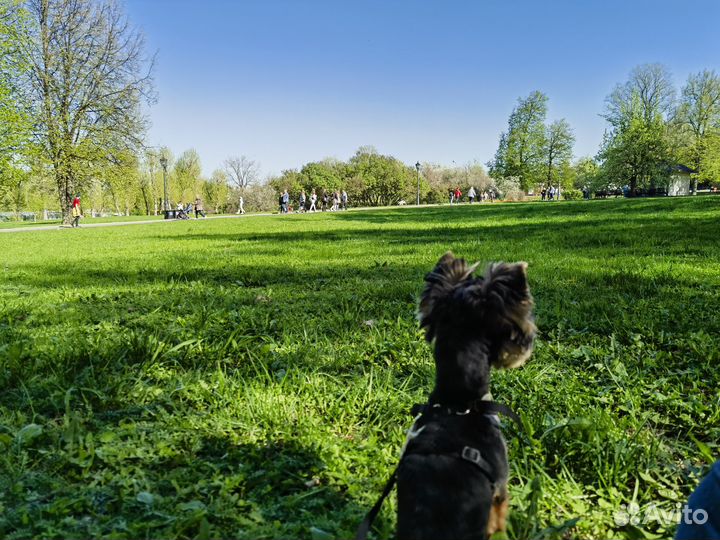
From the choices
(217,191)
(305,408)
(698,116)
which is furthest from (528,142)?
(305,408)

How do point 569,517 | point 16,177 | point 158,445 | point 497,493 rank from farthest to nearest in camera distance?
point 16,177, point 158,445, point 569,517, point 497,493

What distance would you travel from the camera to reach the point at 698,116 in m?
62.2

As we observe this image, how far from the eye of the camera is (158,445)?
251cm

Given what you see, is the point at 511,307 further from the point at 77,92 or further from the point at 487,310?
the point at 77,92

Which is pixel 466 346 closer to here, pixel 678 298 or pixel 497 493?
pixel 497 493

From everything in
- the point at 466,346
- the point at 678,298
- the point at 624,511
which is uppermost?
the point at 466,346

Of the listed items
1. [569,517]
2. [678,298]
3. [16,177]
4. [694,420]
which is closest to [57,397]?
[569,517]

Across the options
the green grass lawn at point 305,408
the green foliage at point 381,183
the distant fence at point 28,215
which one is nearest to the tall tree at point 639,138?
the green foliage at point 381,183

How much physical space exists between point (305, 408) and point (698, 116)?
259ft

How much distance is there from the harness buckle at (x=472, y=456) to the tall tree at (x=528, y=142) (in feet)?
246

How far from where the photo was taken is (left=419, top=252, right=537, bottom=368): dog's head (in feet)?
6.42

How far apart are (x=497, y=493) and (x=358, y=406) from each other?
129cm

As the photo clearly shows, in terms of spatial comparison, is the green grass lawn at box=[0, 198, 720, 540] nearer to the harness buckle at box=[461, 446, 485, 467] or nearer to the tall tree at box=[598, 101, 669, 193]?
the harness buckle at box=[461, 446, 485, 467]

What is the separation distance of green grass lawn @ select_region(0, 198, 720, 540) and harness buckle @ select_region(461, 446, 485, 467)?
0.54 metres
